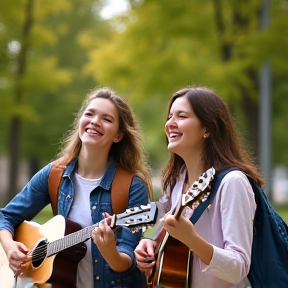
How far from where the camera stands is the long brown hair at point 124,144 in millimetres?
3674

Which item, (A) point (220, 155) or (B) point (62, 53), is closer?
(A) point (220, 155)

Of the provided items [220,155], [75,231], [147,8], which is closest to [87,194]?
[75,231]

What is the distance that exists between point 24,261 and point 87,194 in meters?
0.54

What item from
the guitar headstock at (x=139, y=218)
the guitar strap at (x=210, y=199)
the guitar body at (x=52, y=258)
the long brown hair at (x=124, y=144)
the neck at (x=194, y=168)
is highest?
the long brown hair at (x=124, y=144)

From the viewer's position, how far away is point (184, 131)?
3039mm

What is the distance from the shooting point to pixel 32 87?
54.1 ft

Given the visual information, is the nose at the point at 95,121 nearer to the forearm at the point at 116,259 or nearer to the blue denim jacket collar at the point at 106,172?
the blue denim jacket collar at the point at 106,172

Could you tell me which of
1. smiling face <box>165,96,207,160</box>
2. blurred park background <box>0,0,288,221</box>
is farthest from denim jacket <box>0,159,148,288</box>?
blurred park background <box>0,0,288,221</box>

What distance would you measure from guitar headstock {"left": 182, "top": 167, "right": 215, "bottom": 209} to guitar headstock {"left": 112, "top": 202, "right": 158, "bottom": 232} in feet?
1.02

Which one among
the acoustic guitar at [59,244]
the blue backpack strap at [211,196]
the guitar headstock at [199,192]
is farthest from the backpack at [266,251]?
the acoustic guitar at [59,244]

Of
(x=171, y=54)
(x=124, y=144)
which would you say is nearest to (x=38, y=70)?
(x=171, y=54)

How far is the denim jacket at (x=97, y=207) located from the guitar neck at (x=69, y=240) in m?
0.11

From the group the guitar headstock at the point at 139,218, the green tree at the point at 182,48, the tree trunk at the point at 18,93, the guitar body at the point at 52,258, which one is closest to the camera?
the guitar headstock at the point at 139,218

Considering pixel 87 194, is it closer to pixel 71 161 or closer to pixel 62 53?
pixel 71 161
